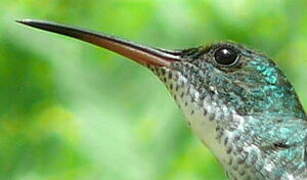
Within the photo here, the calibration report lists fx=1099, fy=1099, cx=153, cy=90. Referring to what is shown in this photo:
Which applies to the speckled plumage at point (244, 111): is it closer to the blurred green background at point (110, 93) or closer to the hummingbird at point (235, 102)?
the hummingbird at point (235, 102)

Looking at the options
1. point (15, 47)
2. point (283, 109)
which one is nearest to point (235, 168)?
point (283, 109)

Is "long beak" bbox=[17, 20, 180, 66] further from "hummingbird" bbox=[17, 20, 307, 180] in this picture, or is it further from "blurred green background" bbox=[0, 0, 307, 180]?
"blurred green background" bbox=[0, 0, 307, 180]

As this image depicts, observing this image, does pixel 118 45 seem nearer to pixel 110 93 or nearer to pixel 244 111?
pixel 244 111

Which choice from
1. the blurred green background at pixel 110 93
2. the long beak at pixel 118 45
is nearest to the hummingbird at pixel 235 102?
the long beak at pixel 118 45

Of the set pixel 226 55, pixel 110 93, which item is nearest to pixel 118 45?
pixel 226 55

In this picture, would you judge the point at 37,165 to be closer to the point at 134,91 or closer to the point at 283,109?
the point at 134,91

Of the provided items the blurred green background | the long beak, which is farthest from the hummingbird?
the blurred green background

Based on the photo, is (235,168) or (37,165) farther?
(37,165)

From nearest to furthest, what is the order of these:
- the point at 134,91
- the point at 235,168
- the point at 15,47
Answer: the point at 235,168 → the point at 15,47 → the point at 134,91
